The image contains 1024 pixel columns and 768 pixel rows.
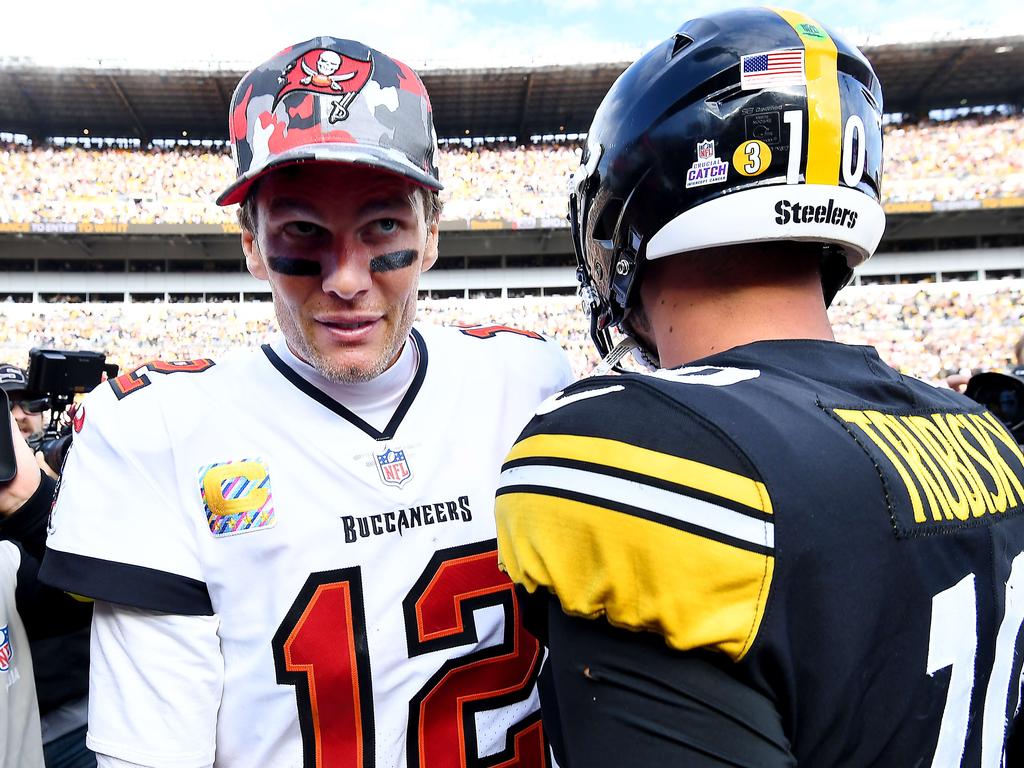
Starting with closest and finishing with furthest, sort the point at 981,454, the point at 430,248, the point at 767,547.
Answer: the point at 767,547 → the point at 981,454 → the point at 430,248

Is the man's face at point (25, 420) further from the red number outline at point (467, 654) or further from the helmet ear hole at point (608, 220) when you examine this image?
the helmet ear hole at point (608, 220)

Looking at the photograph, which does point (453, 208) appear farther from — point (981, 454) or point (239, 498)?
point (981, 454)

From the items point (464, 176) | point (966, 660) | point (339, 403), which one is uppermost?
point (464, 176)

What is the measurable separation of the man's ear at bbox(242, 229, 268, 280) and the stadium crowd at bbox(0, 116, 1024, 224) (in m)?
22.6

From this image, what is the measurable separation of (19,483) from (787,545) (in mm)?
1821

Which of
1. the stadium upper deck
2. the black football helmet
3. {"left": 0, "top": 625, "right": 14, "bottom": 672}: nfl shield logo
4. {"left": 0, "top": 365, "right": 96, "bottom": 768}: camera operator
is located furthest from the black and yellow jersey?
the stadium upper deck

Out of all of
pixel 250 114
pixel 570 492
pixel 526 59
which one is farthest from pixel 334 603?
pixel 526 59

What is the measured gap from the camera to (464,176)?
2511cm

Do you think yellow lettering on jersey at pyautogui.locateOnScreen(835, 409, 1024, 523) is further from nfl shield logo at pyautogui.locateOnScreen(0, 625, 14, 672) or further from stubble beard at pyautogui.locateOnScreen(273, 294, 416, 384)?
nfl shield logo at pyautogui.locateOnScreen(0, 625, 14, 672)

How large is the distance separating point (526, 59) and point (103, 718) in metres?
23.9

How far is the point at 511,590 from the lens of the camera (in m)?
1.45

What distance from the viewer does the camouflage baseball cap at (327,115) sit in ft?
4.25

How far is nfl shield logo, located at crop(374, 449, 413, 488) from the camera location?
1410 millimetres

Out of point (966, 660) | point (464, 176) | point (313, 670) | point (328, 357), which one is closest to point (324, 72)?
point (328, 357)
